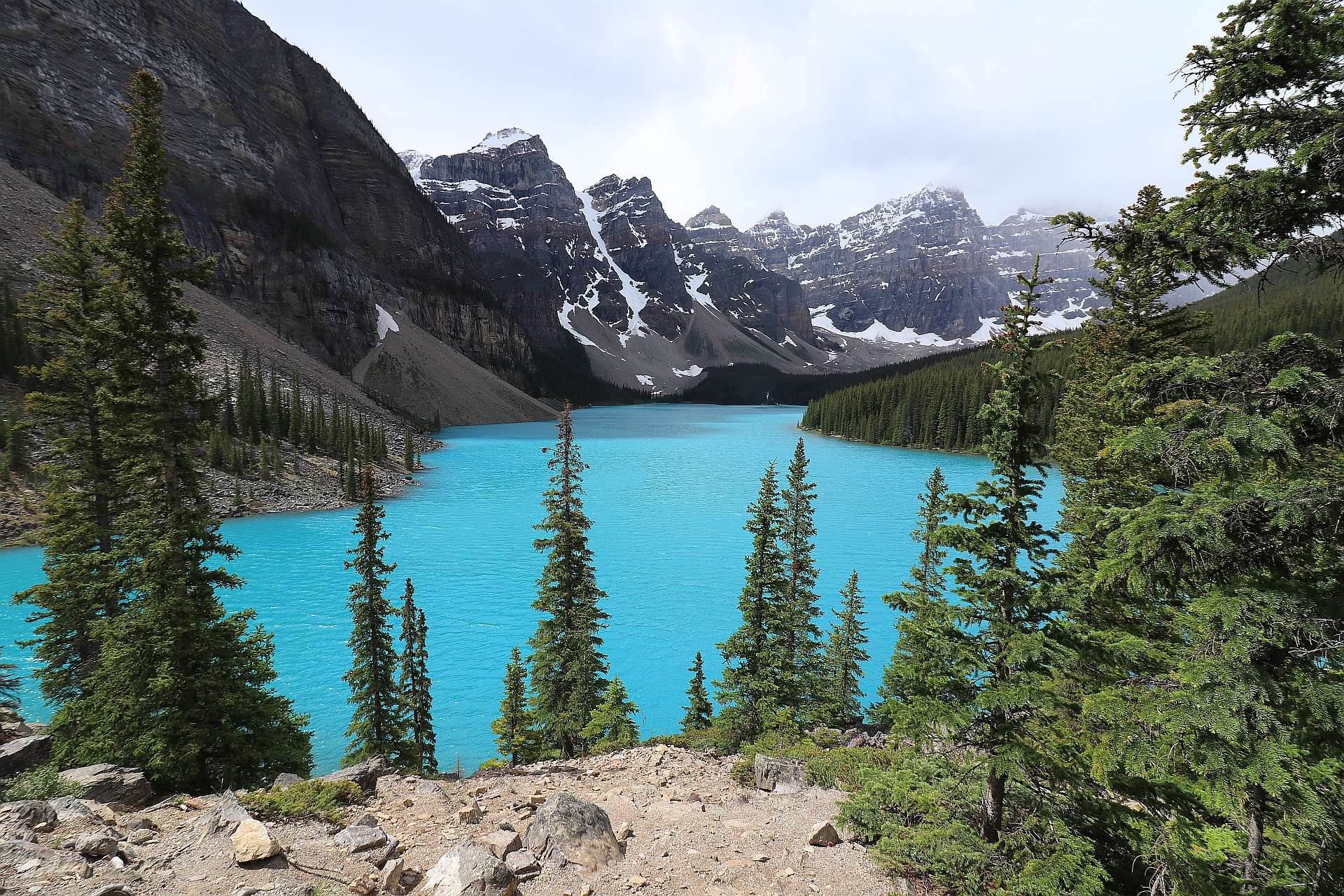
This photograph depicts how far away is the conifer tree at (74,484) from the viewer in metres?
13.5

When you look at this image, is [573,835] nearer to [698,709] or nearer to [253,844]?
[253,844]

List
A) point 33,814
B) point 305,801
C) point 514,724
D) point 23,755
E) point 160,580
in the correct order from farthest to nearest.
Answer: point 514,724
point 160,580
point 23,755
point 305,801
point 33,814

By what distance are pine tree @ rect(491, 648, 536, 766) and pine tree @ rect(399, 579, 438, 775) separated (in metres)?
2.12

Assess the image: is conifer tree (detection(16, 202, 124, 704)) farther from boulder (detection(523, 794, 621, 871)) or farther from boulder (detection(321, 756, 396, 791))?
boulder (detection(523, 794, 621, 871))

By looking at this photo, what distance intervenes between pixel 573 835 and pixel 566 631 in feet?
37.2

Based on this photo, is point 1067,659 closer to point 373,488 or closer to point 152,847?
point 152,847

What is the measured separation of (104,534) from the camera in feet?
45.9

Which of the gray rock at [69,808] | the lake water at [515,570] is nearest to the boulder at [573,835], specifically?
the gray rock at [69,808]

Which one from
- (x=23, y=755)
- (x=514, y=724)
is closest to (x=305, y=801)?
(x=23, y=755)

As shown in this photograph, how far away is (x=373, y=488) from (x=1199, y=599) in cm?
1765

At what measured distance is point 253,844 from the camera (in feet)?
20.0

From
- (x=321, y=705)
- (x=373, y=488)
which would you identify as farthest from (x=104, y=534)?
(x=321, y=705)

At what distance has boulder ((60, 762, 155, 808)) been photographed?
8.27m

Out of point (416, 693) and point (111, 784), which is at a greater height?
point (111, 784)
